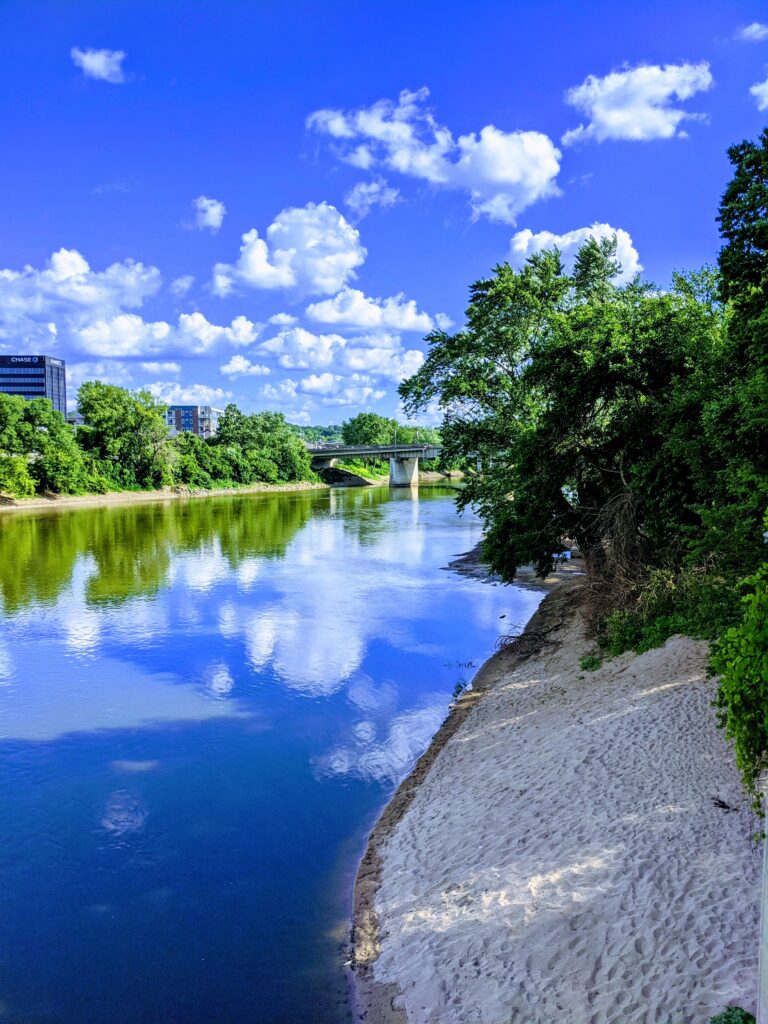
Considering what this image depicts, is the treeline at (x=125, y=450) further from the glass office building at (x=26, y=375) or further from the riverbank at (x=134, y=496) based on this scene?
the glass office building at (x=26, y=375)

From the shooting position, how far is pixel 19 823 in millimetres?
12859

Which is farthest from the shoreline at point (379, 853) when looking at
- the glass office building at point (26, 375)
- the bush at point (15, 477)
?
the glass office building at point (26, 375)

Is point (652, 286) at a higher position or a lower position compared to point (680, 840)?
higher

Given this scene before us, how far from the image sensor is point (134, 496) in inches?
3757

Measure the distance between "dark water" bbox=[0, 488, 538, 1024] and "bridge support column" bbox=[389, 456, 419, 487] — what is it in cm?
9519

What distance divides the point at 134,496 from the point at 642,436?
8573 cm

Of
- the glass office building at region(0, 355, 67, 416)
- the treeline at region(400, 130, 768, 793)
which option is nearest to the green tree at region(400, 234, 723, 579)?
the treeline at region(400, 130, 768, 793)

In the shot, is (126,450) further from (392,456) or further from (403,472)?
(403,472)

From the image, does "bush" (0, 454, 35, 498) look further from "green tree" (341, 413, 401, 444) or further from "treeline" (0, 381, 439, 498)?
"green tree" (341, 413, 401, 444)

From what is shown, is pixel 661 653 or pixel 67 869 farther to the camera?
pixel 661 653

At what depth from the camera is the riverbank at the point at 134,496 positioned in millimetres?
79062

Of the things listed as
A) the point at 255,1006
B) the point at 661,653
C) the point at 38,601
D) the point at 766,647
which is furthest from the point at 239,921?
the point at 38,601

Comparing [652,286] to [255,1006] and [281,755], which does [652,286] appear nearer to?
[281,755]

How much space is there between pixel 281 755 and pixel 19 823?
5.20m
